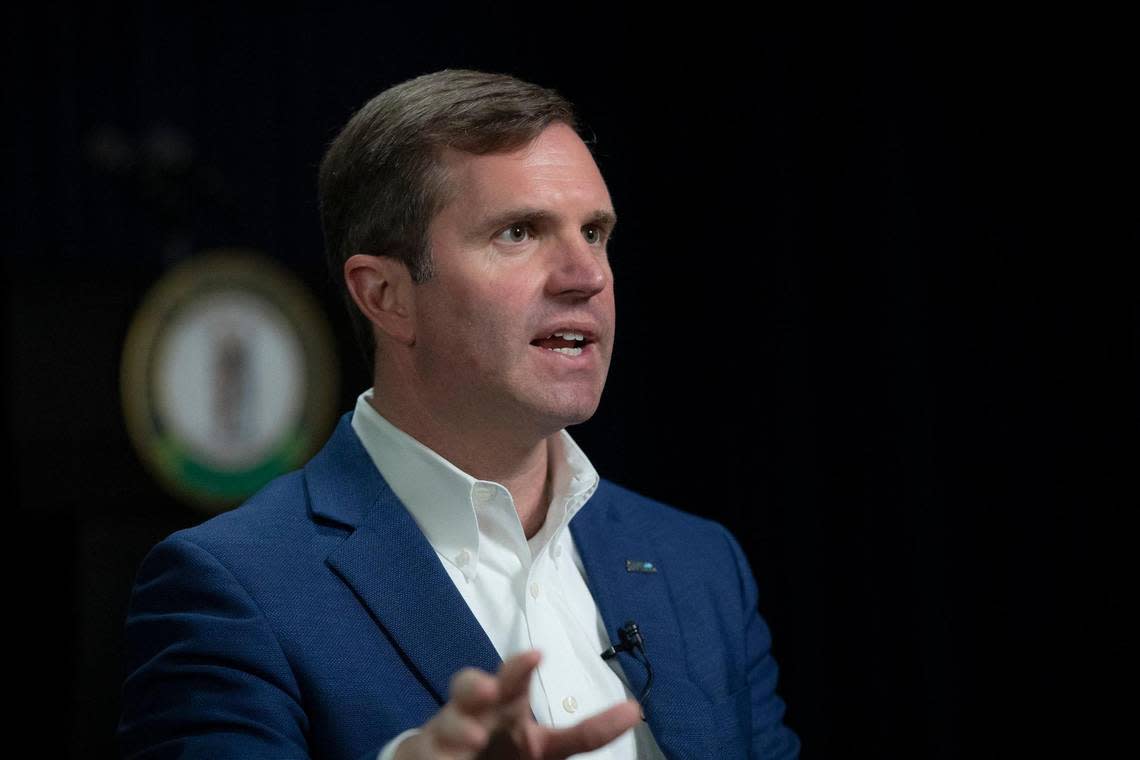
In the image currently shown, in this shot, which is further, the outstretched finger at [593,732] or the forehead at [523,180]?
the forehead at [523,180]

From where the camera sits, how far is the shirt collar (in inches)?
70.5

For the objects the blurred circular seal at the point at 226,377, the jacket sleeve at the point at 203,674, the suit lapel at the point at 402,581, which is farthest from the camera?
the blurred circular seal at the point at 226,377

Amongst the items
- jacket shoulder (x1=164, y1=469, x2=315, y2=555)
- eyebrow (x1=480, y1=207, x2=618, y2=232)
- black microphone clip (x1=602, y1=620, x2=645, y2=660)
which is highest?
eyebrow (x1=480, y1=207, x2=618, y2=232)

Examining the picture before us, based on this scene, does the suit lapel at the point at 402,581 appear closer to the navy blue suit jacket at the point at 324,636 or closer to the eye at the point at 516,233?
the navy blue suit jacket at the point at 324,636

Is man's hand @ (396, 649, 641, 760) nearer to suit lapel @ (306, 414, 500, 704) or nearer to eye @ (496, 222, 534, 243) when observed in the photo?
suit lapel @ (306, 414, 500, 704)

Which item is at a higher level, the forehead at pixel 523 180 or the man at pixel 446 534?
the forehead at pixel 523 180

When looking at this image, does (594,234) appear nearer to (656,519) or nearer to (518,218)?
(518,218)

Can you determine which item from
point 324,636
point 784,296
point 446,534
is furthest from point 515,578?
point 784,296

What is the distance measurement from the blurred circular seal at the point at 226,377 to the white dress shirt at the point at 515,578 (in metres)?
1.41

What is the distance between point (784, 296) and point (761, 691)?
174 cm

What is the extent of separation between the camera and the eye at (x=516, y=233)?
181 centimetres

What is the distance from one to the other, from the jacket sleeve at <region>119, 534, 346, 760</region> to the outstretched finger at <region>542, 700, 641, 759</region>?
1.33ft

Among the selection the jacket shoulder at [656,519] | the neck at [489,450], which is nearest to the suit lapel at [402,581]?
the neck at [489,450]

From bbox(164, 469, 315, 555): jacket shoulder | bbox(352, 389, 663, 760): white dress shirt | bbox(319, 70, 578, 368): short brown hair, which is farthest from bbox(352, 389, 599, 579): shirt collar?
bbox(319, 70, 578, 368): short brown hair
